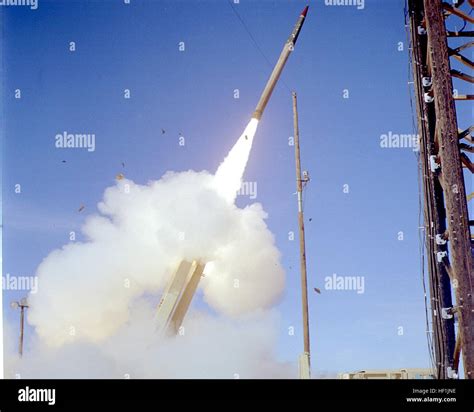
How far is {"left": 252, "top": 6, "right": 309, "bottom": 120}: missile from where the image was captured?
18.0m

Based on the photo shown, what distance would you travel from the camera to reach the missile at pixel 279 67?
18020 millimetres

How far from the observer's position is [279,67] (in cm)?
1834

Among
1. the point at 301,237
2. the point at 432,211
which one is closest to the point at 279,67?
the point at 301,237

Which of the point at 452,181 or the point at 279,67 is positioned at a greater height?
the point at 279,67

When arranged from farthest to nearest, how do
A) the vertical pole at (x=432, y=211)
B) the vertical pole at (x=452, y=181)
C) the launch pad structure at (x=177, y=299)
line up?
the launch pad structure at (x=177, y=299) < the vertical pole at (x=432, y=211) < the vertical pole at (x=452, y=181)

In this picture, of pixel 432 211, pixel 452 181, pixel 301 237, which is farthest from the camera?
pixel 301 237

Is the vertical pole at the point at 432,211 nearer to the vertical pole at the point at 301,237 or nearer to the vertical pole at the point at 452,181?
the vertical pole at the point at 452,181

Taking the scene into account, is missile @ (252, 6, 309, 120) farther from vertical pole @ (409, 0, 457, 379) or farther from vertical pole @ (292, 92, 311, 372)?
vertical pole @ (409, 0, 457, 379)

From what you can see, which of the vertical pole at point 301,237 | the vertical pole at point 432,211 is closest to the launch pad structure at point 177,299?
the vertical pole at point 301,237

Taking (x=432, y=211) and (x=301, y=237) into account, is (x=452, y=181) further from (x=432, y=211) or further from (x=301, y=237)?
(x=301, y=237)

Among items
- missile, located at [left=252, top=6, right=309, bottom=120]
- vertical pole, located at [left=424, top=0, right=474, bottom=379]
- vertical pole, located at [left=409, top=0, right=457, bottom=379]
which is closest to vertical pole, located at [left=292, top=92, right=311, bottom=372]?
missile, located at [left=252, top=6, right=309, bottom=120]

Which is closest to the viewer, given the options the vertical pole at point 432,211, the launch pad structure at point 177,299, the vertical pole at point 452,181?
the vertical pole at point 452,181

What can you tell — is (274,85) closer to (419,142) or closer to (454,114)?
(419,142)
